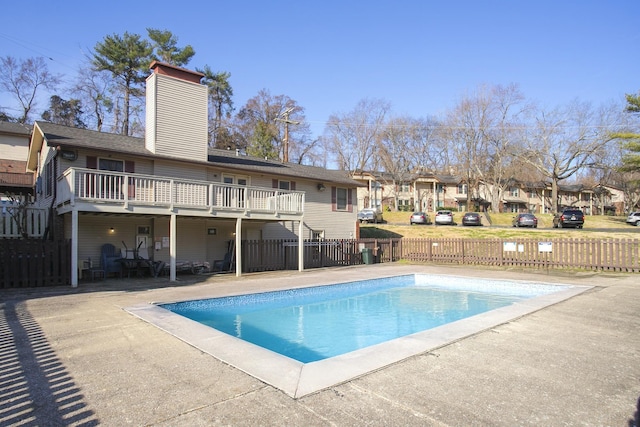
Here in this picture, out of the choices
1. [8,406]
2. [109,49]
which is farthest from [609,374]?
[109,49]

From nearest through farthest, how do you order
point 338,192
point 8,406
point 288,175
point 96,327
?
point 8,406, point 96,327, point 288,175, point 338,192

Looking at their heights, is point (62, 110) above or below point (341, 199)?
above

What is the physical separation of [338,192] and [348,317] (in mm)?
14519

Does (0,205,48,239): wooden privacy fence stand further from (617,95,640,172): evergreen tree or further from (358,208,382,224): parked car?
(617,95,640,172): evergreen tree

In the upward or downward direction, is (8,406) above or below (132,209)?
below

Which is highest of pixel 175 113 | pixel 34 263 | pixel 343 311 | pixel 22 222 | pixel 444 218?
pixel 175 113

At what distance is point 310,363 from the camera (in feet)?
15.7

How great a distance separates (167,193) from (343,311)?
8.74 m

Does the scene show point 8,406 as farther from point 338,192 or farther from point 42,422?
point 338,192

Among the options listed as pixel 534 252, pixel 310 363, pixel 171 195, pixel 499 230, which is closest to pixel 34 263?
pixel 171 195

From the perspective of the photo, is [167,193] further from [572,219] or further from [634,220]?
[634,220]

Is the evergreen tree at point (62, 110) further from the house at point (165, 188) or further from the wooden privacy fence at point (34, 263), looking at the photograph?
the wooden privacy fence at point (34, 263)

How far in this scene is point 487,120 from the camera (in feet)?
154

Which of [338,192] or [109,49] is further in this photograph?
[109,49]
